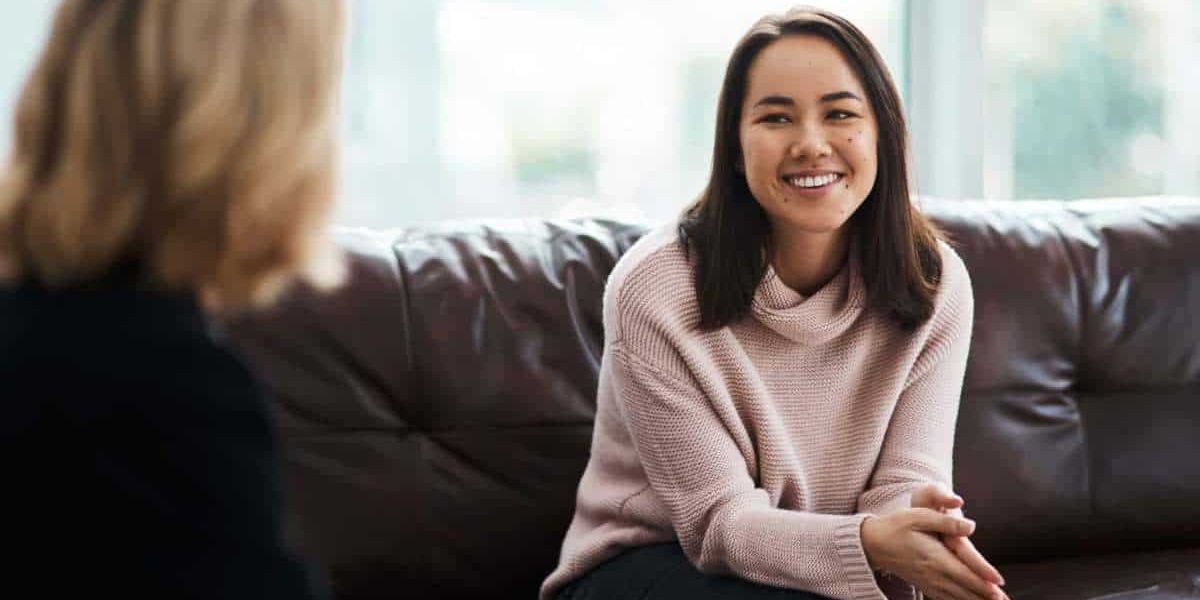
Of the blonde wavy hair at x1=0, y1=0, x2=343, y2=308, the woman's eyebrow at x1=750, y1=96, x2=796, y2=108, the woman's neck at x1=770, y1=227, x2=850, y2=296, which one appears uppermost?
the blonde wavy hair at x1=0, y1=0, x2=343, y2=308

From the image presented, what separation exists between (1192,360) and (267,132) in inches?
70.9

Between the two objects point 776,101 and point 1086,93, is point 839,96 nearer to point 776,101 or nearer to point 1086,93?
point 776,101

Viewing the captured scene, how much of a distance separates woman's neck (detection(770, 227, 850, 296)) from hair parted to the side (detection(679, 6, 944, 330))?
28 mm

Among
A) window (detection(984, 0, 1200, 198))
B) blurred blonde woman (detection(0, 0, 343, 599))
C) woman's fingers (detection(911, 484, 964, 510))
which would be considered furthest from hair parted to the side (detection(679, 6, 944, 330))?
window (detection(984, 0, 1200, 198))

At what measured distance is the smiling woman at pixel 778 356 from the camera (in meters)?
1.79

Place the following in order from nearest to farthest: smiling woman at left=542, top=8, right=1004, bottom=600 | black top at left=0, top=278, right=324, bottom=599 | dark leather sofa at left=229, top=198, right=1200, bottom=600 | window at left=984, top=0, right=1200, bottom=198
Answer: black top at left=0, top=278, right=324, bottom=599 → smiling woman at left=542, top=8, right=1004, bottom=600 → dark leather sofa at left=229, top=198, right=1200, bottom=600 → window at left=984, top=0, right=1200, bottom=198

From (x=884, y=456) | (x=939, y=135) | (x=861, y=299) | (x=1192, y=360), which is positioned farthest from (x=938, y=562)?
(x=939, y=135)

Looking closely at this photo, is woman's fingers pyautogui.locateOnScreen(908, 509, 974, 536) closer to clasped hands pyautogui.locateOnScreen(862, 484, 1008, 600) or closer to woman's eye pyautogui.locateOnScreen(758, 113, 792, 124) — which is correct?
clasped hands pyautogui.locateOnScreen(862, 484, 1008, 600)

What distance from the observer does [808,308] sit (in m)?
1.90

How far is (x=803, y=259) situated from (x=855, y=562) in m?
0.44

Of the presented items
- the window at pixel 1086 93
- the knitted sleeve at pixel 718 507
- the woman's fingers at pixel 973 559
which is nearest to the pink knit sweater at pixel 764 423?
the knitted sleeve at pixel 718 507

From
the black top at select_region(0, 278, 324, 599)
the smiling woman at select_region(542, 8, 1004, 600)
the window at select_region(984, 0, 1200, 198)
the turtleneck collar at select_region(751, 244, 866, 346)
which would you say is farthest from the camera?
the window at select_region(984, 0, 1200, 198)

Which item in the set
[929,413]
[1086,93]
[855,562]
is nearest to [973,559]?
[855,562]

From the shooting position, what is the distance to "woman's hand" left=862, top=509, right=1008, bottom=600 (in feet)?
5.46
